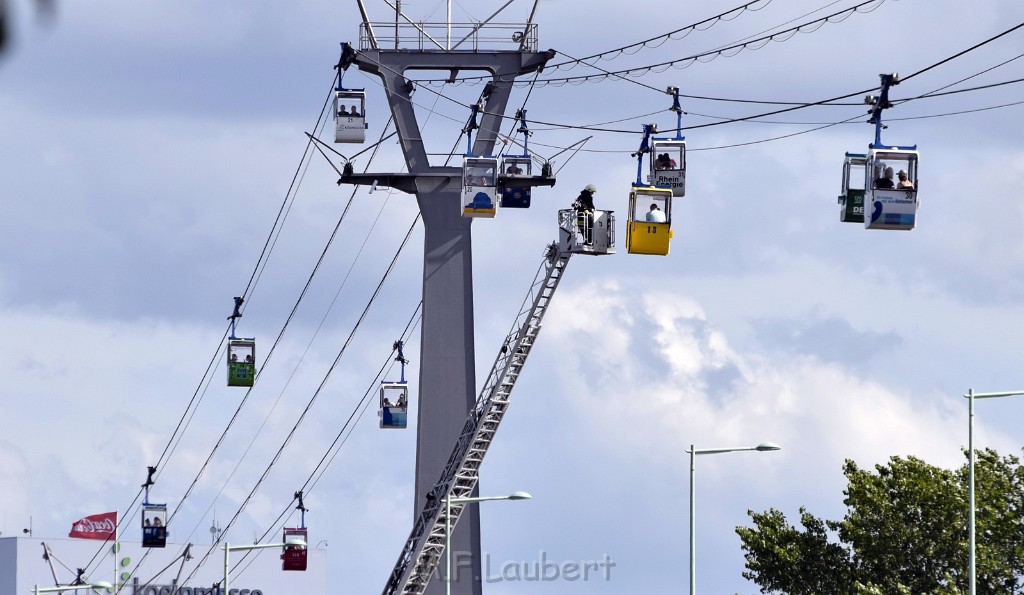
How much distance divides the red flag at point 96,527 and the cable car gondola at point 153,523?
64.9m

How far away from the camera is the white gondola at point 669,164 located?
3946 cm

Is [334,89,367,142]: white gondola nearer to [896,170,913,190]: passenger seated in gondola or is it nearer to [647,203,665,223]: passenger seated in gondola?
[647,203,665,223]: passenger seated in gondola

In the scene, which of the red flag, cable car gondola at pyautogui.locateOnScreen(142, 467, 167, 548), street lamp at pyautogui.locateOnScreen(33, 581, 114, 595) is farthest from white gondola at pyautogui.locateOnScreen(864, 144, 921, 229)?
the red flag

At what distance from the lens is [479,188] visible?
4931cm

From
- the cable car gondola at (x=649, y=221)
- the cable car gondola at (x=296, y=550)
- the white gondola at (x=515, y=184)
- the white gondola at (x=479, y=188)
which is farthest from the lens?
the cable car gondola at (x=296, y=550)

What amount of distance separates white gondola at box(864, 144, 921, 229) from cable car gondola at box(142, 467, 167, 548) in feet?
201

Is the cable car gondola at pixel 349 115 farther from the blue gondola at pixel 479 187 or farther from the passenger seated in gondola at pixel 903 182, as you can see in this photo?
the passenger seated in gondola at pixel 903 182

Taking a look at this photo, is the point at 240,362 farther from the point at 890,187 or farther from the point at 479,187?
the point at 890,187

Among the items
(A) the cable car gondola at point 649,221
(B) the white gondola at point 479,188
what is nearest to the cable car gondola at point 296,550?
(B) the white gondola at point 479,188

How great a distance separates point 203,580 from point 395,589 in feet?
326

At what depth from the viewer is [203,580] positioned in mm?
159125

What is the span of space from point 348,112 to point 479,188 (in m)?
9.30

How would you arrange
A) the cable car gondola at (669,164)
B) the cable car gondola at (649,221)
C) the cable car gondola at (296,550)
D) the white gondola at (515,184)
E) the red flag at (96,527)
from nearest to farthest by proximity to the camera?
the cable car gondola at (649,221)
the cable car gondola at (669,164)
the white gondola at (515,184)
the cable car gondola at (296,550)
the red flag at (96,527)

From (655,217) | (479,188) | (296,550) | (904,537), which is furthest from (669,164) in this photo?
(296,550)
